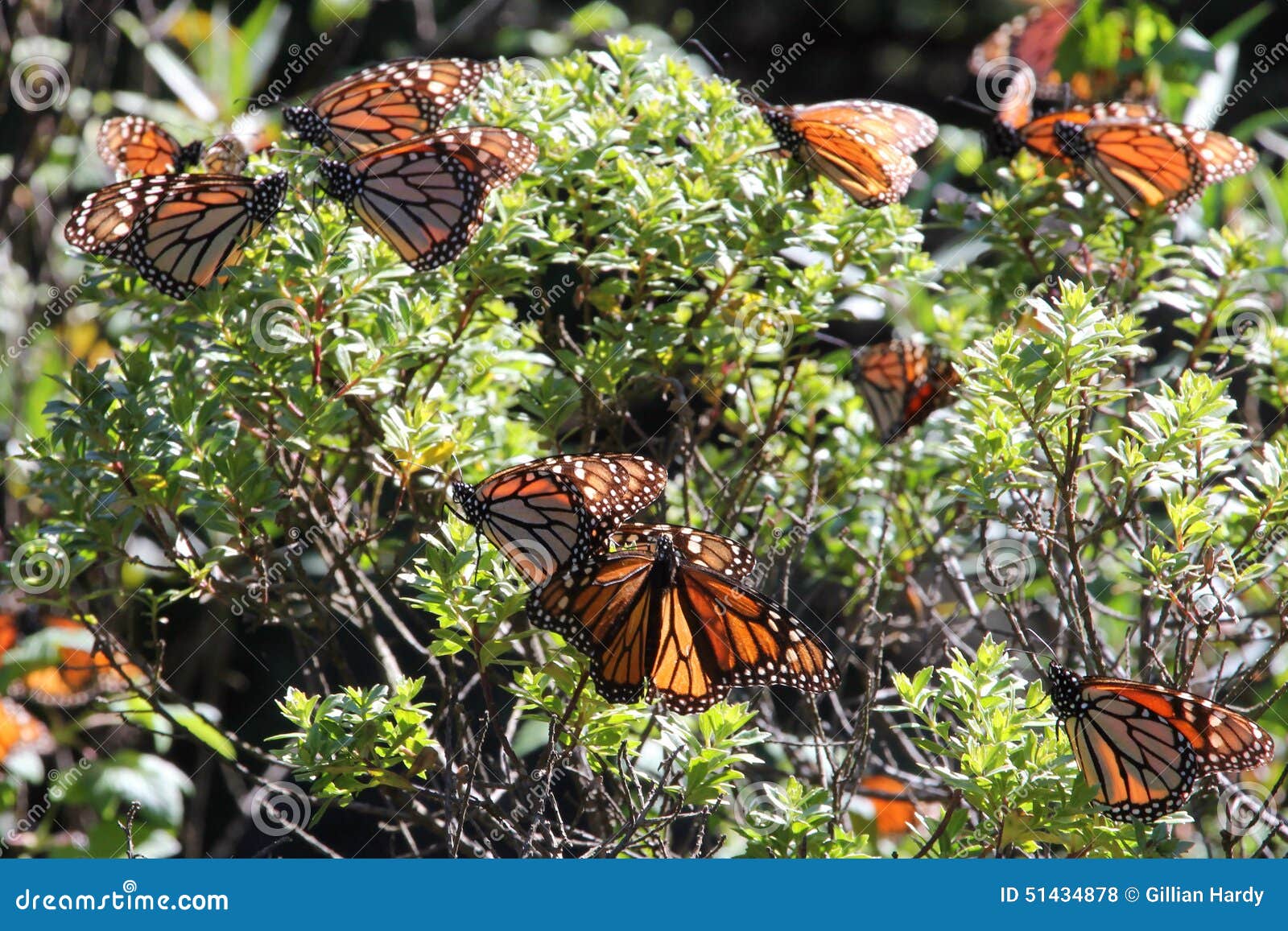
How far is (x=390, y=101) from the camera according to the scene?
234cm

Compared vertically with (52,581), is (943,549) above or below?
above

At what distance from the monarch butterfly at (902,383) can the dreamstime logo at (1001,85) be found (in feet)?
2.02

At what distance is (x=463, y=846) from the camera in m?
1.91

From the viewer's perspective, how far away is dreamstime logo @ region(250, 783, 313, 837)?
6.12 feet

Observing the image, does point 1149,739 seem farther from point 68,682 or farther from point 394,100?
point 68,682

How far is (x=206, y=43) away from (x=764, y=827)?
4882 mm

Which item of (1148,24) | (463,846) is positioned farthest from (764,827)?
(1148,24)

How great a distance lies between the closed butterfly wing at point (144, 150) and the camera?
7.91 ft

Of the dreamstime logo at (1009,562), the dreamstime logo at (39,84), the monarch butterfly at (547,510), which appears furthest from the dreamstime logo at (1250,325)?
the dreamstime logo at (39,84)

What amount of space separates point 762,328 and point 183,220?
1095mm

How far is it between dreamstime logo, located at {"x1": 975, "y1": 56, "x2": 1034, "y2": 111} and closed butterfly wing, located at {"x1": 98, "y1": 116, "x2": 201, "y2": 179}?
1.86 m

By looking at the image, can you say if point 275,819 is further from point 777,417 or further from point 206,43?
point 206,43

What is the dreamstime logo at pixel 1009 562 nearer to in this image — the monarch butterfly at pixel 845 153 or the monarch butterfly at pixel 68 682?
the monarch butterfly at pixel 845 153
